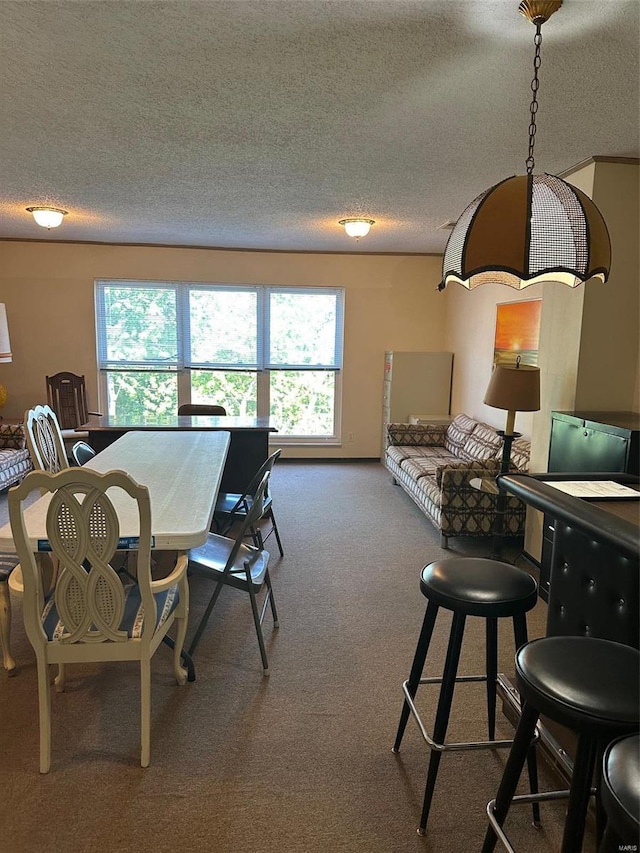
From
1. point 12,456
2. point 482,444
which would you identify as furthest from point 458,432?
point 12,456

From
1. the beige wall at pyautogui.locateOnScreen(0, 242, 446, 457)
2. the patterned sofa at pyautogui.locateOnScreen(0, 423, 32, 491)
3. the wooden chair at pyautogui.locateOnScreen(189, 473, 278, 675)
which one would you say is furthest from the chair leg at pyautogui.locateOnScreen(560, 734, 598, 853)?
the beige wall at pyautogui.locateOnScreen(0, 242, 446, 457)

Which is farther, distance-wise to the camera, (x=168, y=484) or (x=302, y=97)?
(x=168, y=484)

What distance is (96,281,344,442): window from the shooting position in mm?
6336

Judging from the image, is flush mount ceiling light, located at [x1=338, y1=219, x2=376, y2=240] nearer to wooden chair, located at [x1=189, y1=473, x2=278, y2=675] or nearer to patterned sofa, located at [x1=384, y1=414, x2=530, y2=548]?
patterned sofa, located at [x1=384, y1=414, x2=530, y2=548]

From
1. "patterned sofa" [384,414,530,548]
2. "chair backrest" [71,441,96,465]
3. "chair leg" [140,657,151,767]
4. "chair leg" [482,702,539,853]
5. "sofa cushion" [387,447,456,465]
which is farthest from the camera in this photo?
"sofa cushion" [387,447,456,465]

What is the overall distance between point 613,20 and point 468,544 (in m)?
3.29

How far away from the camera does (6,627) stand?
2.39 meters

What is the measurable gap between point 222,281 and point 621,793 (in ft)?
20.2

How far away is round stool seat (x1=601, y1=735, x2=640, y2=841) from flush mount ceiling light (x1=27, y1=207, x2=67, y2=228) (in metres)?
5.03

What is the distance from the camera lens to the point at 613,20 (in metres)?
1.72

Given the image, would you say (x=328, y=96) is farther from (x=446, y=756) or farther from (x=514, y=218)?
(x=446, y=756)

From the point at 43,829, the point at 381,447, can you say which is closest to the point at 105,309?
the point at 381,447

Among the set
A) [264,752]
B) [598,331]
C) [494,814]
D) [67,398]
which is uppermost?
[598,331]

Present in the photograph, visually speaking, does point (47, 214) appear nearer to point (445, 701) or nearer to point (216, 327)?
point (216, 327)
